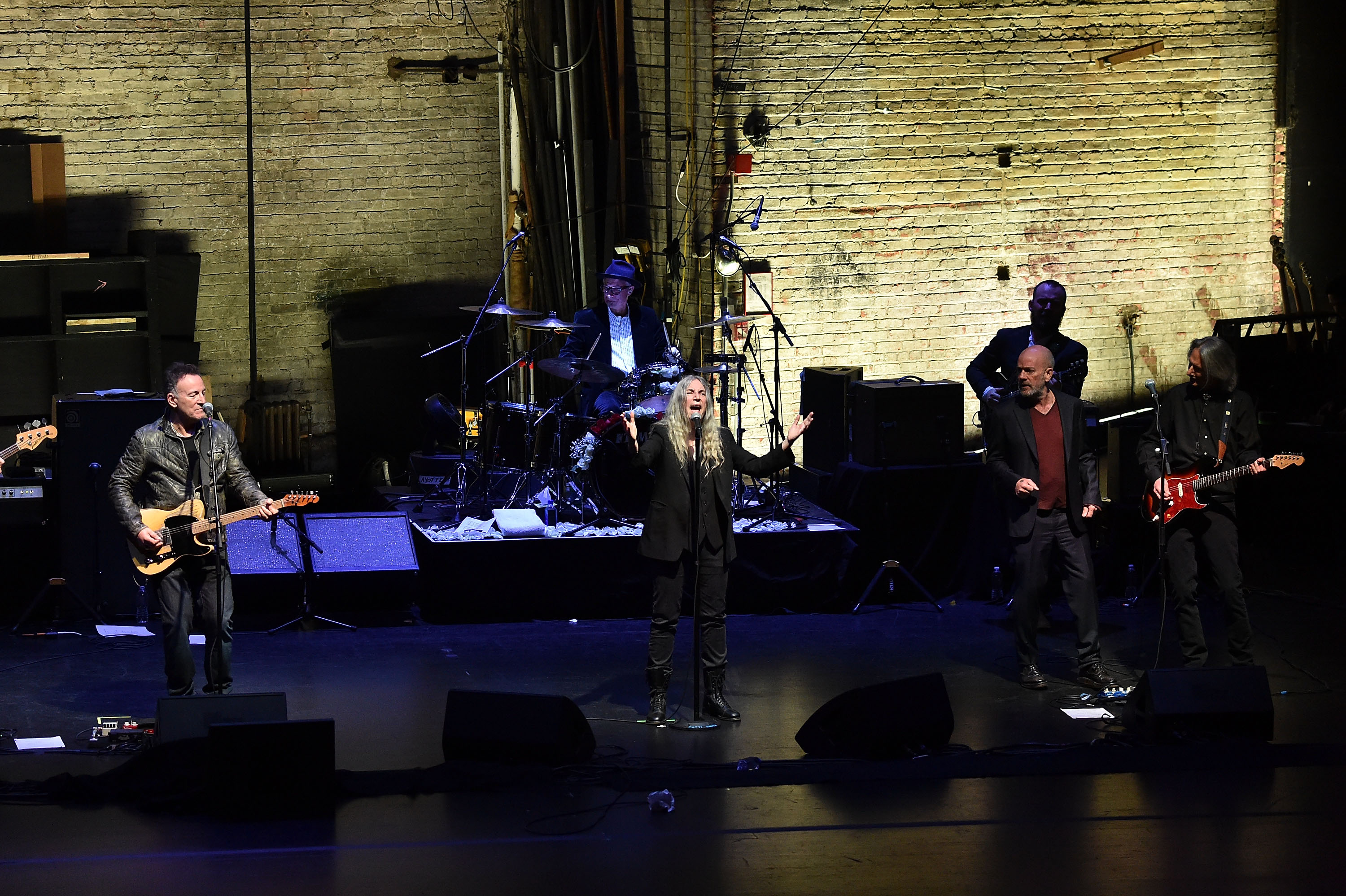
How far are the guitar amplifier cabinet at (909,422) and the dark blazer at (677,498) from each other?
2762 millimetres

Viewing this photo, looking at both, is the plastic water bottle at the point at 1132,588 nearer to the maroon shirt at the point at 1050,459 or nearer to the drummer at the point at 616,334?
the maroon shirt at the point at 1050,459

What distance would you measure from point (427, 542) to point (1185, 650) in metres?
4.40

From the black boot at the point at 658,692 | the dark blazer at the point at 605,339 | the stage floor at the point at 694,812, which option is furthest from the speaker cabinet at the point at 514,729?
the dark blazer at the point at 605,339

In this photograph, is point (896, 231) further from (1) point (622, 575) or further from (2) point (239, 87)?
(2) point (239, 87)

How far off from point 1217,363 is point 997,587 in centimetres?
273

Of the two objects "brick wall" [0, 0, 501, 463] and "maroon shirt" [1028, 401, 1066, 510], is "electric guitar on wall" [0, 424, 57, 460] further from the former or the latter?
"maroon shirt" [1028, 401, 1066, 510]

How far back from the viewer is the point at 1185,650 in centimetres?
742

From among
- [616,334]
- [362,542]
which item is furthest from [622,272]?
[362,542]

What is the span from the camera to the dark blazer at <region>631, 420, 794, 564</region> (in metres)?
6.84

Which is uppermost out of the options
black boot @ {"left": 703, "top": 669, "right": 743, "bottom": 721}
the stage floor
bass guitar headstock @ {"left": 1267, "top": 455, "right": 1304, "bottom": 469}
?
bass guitar headstock @ {"left": 1267, "top": 455, "right": 1304, "bottom": 469}

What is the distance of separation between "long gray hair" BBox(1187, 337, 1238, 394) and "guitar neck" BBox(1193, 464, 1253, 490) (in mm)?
392

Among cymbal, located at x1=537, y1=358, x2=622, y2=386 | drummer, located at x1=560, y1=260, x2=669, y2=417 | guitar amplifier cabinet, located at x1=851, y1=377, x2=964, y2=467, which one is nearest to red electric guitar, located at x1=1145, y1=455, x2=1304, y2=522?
guitar amplifier cabinet, located at x1=851, y1=377, x2=964, y2=467

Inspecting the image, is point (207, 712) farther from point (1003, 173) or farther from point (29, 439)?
point (1003, 173)

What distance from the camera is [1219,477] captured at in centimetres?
720
